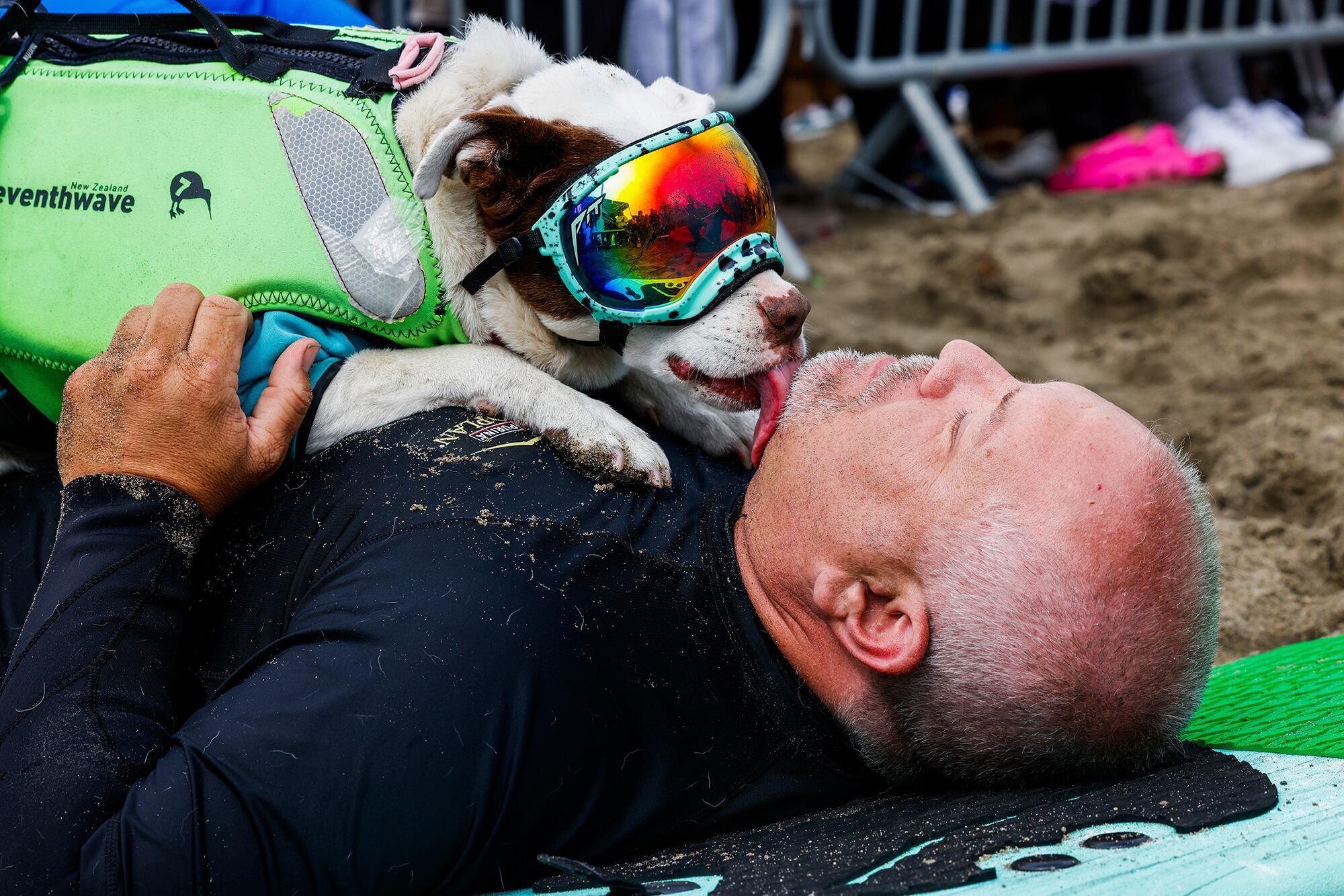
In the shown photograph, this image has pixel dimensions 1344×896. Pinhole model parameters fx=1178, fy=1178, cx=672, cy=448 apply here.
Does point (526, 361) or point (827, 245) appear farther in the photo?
point (827, 245)

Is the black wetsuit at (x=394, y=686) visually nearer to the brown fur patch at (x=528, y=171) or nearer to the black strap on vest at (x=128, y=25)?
the brown fur patch at (x=528, y=171)

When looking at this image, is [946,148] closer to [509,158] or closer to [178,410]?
[509,158]

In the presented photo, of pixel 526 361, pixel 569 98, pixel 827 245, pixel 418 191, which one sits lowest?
pixel 827 245

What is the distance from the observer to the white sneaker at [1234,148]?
23.0 ft

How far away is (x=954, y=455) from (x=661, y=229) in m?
0.66

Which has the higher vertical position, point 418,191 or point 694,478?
point 418,191

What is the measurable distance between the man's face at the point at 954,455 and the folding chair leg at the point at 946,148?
5117mm

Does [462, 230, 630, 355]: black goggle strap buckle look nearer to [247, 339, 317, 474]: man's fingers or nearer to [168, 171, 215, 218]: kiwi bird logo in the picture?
[247, 339, 317, 474]: man's fingers

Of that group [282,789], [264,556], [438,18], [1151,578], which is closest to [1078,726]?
[1151,578]

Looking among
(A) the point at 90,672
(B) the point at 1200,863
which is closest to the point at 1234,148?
(B) the point at 1200,863

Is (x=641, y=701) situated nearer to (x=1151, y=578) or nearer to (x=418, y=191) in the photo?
(x=1151, y=578)

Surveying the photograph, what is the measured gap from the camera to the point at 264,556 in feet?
6.40

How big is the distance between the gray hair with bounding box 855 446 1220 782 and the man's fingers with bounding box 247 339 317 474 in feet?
3.49

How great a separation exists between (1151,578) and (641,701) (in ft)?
2.55
